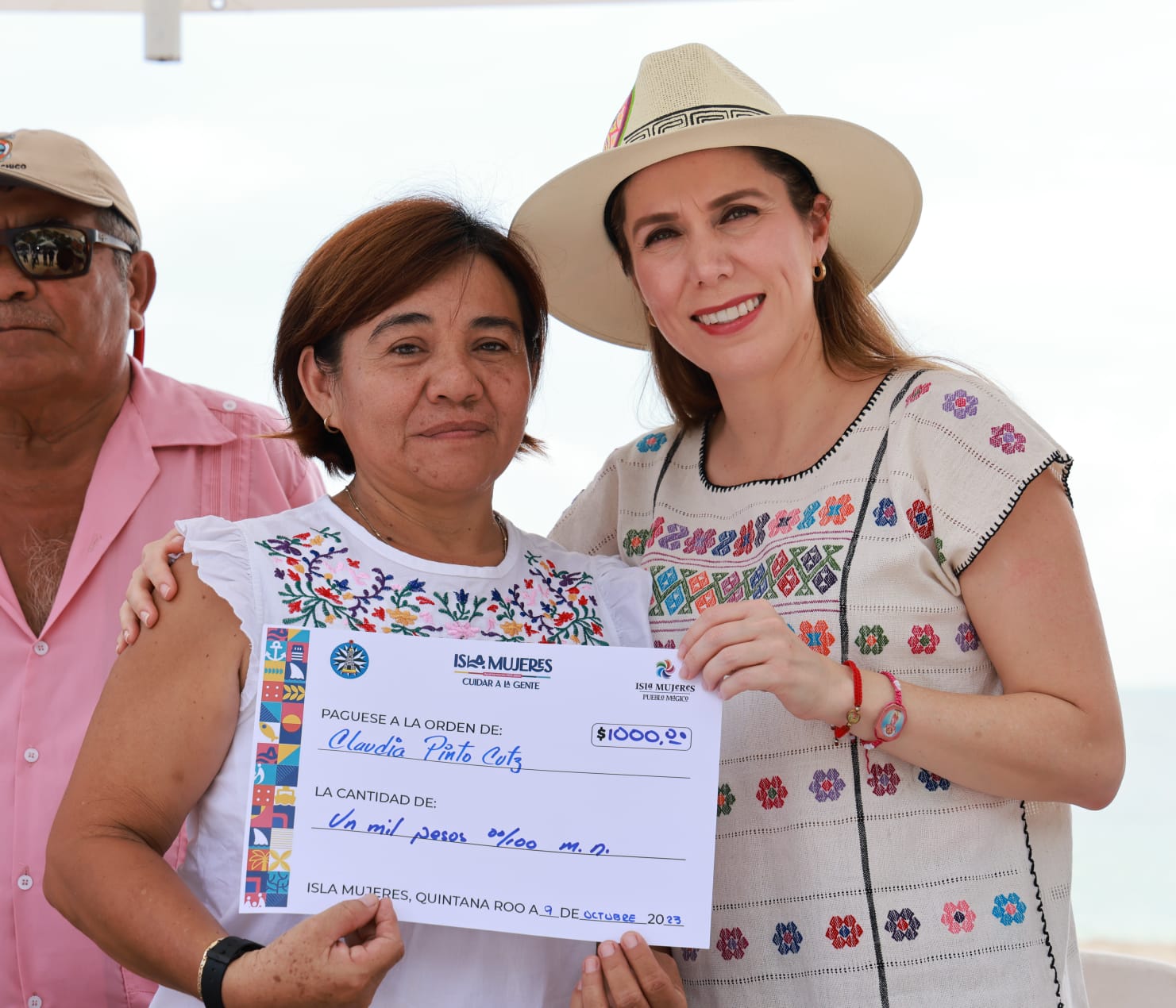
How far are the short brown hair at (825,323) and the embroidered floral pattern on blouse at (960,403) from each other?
7.2 inches

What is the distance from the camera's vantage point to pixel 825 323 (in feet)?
9.05

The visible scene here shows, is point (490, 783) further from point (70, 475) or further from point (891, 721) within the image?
point (70, 475)

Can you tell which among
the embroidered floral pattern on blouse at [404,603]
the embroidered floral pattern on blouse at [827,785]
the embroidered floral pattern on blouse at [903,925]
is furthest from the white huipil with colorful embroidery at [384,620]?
the embroidered floral pattern on blouse at [903,925]

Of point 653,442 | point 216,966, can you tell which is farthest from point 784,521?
Answer: point 216,966

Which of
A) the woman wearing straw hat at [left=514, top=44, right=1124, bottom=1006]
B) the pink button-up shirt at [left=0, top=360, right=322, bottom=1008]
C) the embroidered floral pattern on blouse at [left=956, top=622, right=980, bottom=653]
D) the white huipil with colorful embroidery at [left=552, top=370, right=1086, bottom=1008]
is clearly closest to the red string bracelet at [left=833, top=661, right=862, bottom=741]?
the woman wearing straw hat at [left=514, top=44, right=1124, bottom=1006]

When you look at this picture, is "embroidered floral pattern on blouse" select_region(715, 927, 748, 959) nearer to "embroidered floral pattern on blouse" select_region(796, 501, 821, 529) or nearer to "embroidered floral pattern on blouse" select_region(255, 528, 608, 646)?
"embroidered floral pattern on blouse" select_region(255, 528, 608, 646)

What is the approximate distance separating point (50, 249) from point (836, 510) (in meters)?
2.08

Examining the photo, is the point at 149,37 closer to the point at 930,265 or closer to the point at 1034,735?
the point at 1034,735

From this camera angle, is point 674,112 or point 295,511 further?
point 674,112

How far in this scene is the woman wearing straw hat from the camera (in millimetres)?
2170

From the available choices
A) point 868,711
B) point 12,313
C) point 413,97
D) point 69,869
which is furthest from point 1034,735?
point 413,97

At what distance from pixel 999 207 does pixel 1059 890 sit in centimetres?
1364

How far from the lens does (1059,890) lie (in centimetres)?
230

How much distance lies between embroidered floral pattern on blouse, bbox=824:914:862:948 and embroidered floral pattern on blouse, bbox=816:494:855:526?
74cm
